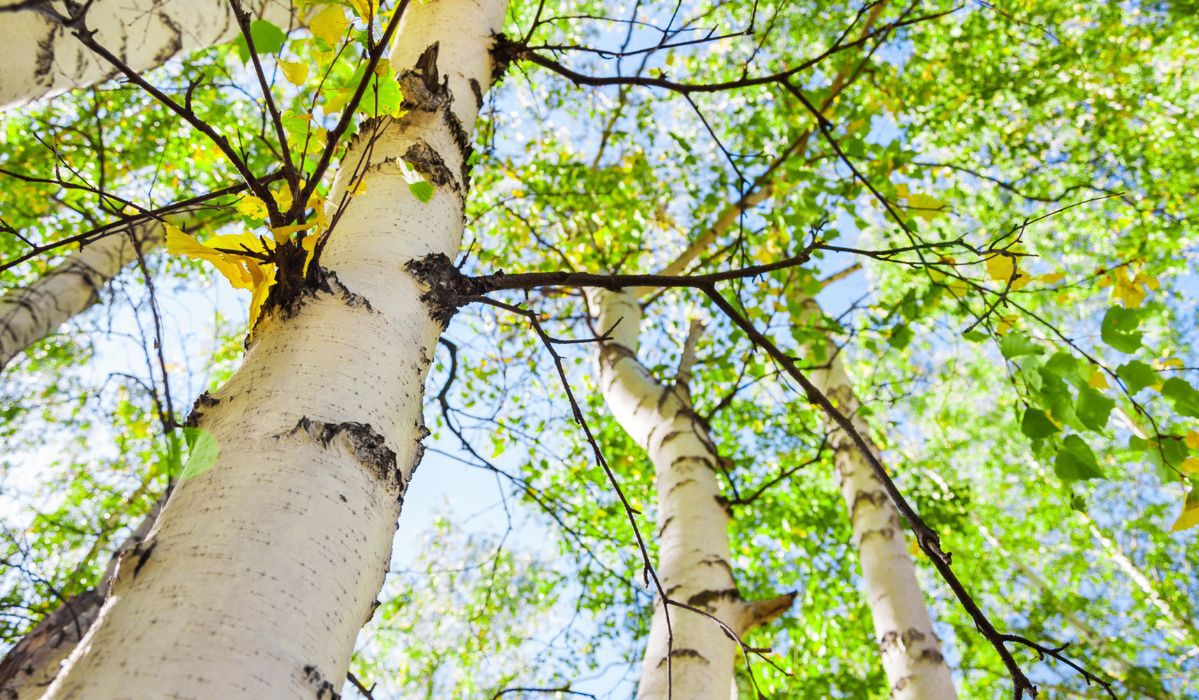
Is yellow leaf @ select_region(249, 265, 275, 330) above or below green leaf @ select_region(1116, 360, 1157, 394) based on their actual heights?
below

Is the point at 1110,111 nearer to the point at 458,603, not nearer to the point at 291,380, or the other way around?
the point at 291,380

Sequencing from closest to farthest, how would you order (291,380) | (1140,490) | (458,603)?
1. (291,380)
2. (1140,490)
3. (458,603)

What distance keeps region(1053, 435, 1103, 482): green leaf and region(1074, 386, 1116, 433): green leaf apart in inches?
2.1

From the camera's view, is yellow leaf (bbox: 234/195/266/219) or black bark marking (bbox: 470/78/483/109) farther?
black bark marking (bbox: 470/78/483/109)

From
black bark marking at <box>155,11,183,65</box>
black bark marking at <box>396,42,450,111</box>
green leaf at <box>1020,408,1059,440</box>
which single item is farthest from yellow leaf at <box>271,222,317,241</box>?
green leaf at <box>1020,408,1059,440</box>

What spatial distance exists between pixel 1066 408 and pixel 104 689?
206 cm

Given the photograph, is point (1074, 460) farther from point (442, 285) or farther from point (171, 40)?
point (171, 40)

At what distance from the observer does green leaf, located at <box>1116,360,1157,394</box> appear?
1.65 m

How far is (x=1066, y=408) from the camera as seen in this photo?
5.73ft

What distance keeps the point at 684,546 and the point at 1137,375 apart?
4.45 ft

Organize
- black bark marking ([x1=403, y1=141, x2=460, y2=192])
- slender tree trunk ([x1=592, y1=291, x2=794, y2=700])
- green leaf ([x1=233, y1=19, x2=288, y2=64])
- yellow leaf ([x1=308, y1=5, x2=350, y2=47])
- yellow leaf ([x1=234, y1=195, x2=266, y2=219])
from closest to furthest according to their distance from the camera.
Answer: green leaf ([x1=233, y1=19, x2=288, y2=64])
yellow leaf ([x1=234, y1=195, x2=266, y2=219])
yellow leaf ([x1=308, y1=5, x2=350, y2=47])
black bark marking ([x1=403, y1=141, x2=460, y2=192])
slender tree trunk ([x1=592, y1=291, x2=794, y2=700])

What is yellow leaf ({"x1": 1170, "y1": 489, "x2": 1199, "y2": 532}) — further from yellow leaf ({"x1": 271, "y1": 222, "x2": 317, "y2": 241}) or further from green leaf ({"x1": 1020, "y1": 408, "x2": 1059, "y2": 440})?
yellow leaf ({"x1": 271, "y1": 222, "x2": 317, "y2": 241})

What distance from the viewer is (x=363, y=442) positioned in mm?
800

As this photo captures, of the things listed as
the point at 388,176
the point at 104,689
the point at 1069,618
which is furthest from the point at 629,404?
the point at 1069,618
